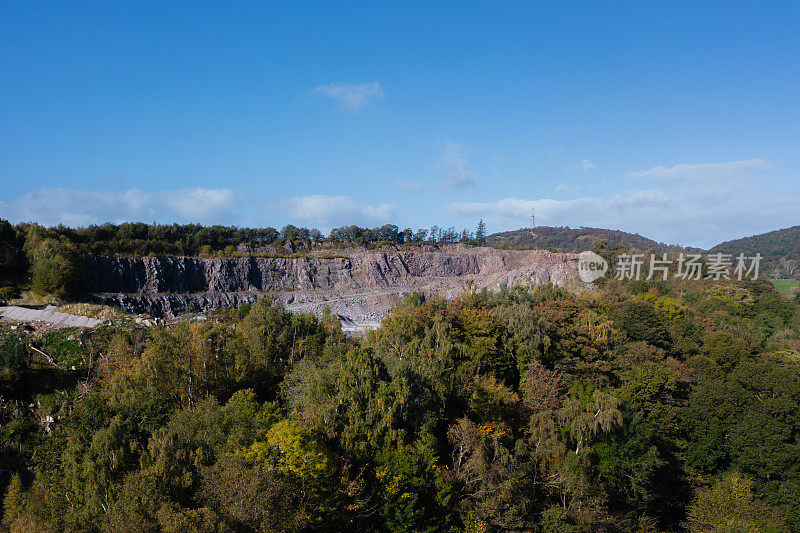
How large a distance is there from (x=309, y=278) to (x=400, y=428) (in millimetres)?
50971

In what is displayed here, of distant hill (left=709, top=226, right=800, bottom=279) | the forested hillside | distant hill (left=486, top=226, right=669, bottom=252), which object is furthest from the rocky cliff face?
distant hill (left=709, top=226, right=800, bottom=279)

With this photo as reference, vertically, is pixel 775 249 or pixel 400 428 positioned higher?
pixel 775 249

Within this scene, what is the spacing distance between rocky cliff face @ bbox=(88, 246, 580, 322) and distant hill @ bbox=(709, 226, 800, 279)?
88.0 metres

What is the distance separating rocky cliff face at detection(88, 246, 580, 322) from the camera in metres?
47.6

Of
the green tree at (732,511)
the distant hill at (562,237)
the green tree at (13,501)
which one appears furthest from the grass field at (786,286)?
the green tree at (13,501)

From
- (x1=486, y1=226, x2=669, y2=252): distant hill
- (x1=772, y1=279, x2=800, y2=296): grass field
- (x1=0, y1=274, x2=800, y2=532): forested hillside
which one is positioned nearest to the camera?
(x1=0, y1=274, x2=800, y2=532): forested hillside

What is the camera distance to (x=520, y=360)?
23891 millimetres

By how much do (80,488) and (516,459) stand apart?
14109 millimetres

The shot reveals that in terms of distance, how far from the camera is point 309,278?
6438cm

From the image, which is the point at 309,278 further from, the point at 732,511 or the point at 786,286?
the point at 786,286

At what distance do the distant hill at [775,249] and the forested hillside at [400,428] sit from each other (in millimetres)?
117873

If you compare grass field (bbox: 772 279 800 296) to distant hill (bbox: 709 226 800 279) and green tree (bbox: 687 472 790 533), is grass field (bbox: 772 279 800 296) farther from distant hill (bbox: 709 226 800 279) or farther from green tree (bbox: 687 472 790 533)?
green tree (bbox: 687 472 790 533)

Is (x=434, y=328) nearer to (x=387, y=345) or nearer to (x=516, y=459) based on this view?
(x=387, y=345)

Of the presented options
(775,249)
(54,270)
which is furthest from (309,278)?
(775,249)
